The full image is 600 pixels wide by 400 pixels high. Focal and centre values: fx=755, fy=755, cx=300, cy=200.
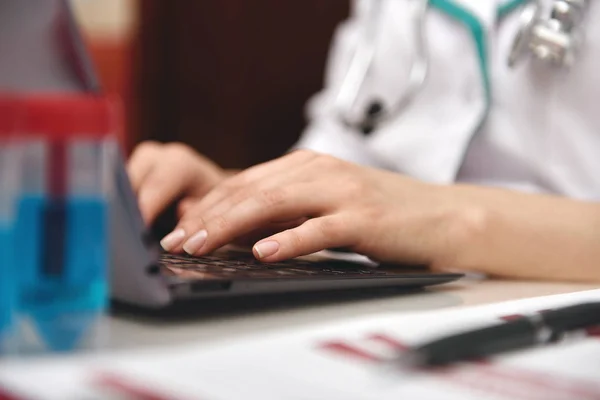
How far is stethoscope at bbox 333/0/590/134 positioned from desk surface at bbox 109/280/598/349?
322 millimetres

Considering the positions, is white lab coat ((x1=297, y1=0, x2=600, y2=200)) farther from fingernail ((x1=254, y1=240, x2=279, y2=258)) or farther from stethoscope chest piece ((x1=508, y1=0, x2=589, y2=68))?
fingernail ((x1=254, y1=240, x2=279, y2=258))

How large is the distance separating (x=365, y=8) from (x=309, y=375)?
0.92 m

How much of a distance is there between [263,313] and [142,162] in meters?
0.38

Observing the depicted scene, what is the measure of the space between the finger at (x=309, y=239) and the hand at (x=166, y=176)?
0.18 meters

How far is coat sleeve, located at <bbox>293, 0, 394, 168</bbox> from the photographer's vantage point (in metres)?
1.05

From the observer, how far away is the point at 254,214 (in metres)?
0.55

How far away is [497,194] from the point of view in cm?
67

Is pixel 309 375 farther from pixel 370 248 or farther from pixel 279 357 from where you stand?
pixel 370 248

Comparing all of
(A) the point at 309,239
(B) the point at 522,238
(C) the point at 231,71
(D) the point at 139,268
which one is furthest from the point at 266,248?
(C) the point at 231,71

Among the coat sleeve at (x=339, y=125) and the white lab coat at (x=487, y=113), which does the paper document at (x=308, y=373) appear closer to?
the white lab coat at (x=487, y=113)

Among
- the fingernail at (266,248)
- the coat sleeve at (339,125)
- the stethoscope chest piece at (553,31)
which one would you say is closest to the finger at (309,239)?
the fingernail at (266,248)

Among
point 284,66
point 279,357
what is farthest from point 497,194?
point 284,66

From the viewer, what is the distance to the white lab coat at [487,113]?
850mm

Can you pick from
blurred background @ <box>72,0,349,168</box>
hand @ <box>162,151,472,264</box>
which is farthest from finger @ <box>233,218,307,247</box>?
blurred background @ <box>72,0,349,168</box>
